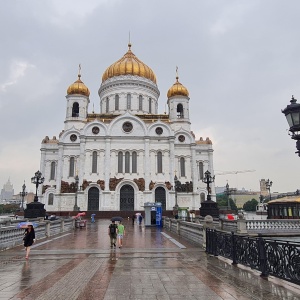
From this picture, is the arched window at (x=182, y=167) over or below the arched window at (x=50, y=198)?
over

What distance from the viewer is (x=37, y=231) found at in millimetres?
16766

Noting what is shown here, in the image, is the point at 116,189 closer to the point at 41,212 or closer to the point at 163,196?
the point at 163,196

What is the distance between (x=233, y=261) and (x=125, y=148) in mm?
34564

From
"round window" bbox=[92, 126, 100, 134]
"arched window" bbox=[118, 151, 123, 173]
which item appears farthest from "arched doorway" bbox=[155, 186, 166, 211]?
"round window" bbox=[92, 126, 100, 134]

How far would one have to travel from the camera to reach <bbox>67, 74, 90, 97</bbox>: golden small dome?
149 ft

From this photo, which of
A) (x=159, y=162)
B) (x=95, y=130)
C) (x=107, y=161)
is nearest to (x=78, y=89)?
(x=95, y=130)

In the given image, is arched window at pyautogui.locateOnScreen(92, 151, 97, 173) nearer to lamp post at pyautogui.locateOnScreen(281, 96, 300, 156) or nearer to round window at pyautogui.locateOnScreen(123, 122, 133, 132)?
round window at pyautogui.locateOnScreen(123, 122, 133, 132)

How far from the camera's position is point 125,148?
140 feet

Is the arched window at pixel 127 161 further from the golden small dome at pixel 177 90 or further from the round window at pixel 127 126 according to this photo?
the golden small dome at pixel 177 90

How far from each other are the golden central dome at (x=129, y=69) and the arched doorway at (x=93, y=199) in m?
21.0

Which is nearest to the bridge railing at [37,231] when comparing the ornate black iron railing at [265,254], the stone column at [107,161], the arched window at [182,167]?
the ornate black iron railing at [265,254]

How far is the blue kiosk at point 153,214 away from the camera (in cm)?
2573

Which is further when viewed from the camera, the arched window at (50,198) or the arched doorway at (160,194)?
the arched window at (50,198)

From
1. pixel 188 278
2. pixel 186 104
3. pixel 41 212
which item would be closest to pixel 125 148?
pixel 186 104
